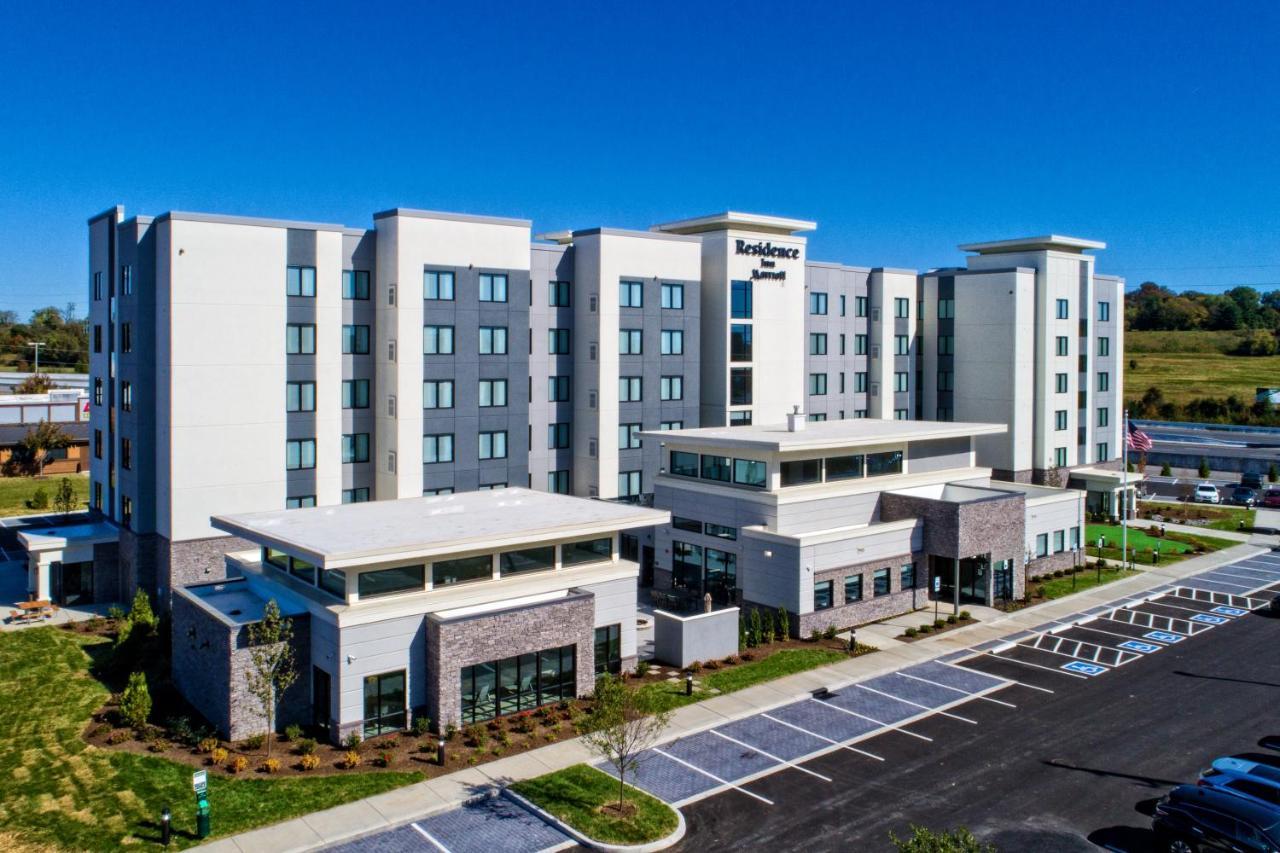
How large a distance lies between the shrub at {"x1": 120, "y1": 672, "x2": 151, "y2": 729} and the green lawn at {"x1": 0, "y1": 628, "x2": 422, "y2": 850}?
4.52ft

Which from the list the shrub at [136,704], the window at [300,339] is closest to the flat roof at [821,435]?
the window at [300,339]

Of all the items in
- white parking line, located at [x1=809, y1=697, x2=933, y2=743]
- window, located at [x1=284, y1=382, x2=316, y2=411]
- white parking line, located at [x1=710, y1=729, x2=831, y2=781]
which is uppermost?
window, located at [x1=284, y1=382, x2=316, y2=411]

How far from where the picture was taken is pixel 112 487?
45.2 metres

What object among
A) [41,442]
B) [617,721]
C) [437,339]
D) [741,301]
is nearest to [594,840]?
[617,721]

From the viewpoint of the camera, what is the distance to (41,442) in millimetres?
79000

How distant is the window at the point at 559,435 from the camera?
52.2 meters

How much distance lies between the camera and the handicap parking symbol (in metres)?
35.3

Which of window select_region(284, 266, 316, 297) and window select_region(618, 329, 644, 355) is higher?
window select_region(284, 266, 316, 297)

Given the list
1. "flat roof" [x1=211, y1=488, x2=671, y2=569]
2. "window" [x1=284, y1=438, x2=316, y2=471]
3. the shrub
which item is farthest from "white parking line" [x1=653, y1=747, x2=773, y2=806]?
"window" [x1=284, y1=438, x2=316, y2=471]

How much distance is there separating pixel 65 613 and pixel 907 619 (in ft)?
118

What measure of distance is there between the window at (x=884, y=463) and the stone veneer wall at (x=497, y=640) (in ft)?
64.1

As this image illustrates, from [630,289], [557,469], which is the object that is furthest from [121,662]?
[630,289]

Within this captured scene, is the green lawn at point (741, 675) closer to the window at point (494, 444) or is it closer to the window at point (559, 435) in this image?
the window at point (494, 444)

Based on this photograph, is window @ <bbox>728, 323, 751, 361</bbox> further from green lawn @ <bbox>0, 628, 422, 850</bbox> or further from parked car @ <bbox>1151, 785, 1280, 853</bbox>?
parked car @ <bbox>1151, 785, 1280, 853</bbox>
